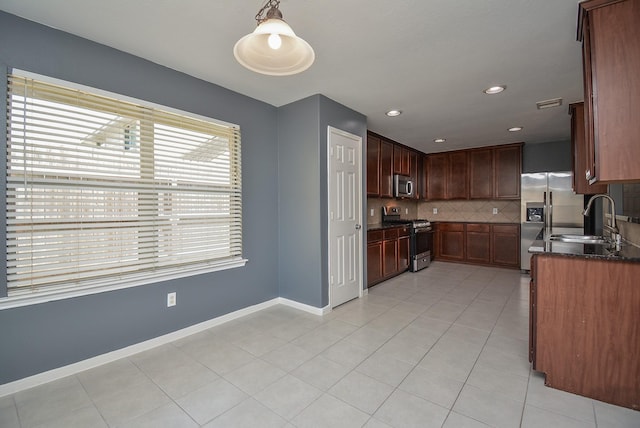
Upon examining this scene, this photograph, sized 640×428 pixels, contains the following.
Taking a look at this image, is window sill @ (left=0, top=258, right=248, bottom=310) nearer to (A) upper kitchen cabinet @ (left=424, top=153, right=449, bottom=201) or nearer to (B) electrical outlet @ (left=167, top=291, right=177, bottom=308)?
(B) electrical outlet @ (left=167, top=291, right=177, bottom=308)

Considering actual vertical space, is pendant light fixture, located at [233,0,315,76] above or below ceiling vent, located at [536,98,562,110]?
below

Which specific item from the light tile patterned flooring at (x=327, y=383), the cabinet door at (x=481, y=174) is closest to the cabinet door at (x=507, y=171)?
the cabinet door at (x=481, y=174)

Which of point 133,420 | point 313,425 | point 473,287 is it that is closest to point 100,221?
point 133,420

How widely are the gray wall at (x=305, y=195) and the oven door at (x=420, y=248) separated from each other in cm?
251

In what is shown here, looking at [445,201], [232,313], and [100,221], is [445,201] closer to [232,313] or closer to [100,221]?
[232,313]

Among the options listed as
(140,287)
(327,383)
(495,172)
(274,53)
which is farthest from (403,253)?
(274,53)

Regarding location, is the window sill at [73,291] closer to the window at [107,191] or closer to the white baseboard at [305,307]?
the window at [107,191]

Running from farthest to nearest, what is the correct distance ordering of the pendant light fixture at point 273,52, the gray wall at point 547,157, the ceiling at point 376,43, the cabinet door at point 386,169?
the gray wall at point 547,157 < the cabinet door at point 386,169 < the ceiling at point 376,43 < the pendant light fixture at point 273,52

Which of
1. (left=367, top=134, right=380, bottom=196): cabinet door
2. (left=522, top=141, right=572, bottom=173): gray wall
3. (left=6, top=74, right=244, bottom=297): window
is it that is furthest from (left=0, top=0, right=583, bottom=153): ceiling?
(left=522, top=141, right=572, bottom=173): gray wall

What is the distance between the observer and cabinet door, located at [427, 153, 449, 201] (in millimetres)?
6219

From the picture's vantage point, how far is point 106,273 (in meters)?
2.23

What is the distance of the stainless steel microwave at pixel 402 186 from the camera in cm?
520

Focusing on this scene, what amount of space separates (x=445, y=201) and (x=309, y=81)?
4801mm

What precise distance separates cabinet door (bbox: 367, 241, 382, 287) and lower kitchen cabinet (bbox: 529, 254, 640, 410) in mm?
2270
